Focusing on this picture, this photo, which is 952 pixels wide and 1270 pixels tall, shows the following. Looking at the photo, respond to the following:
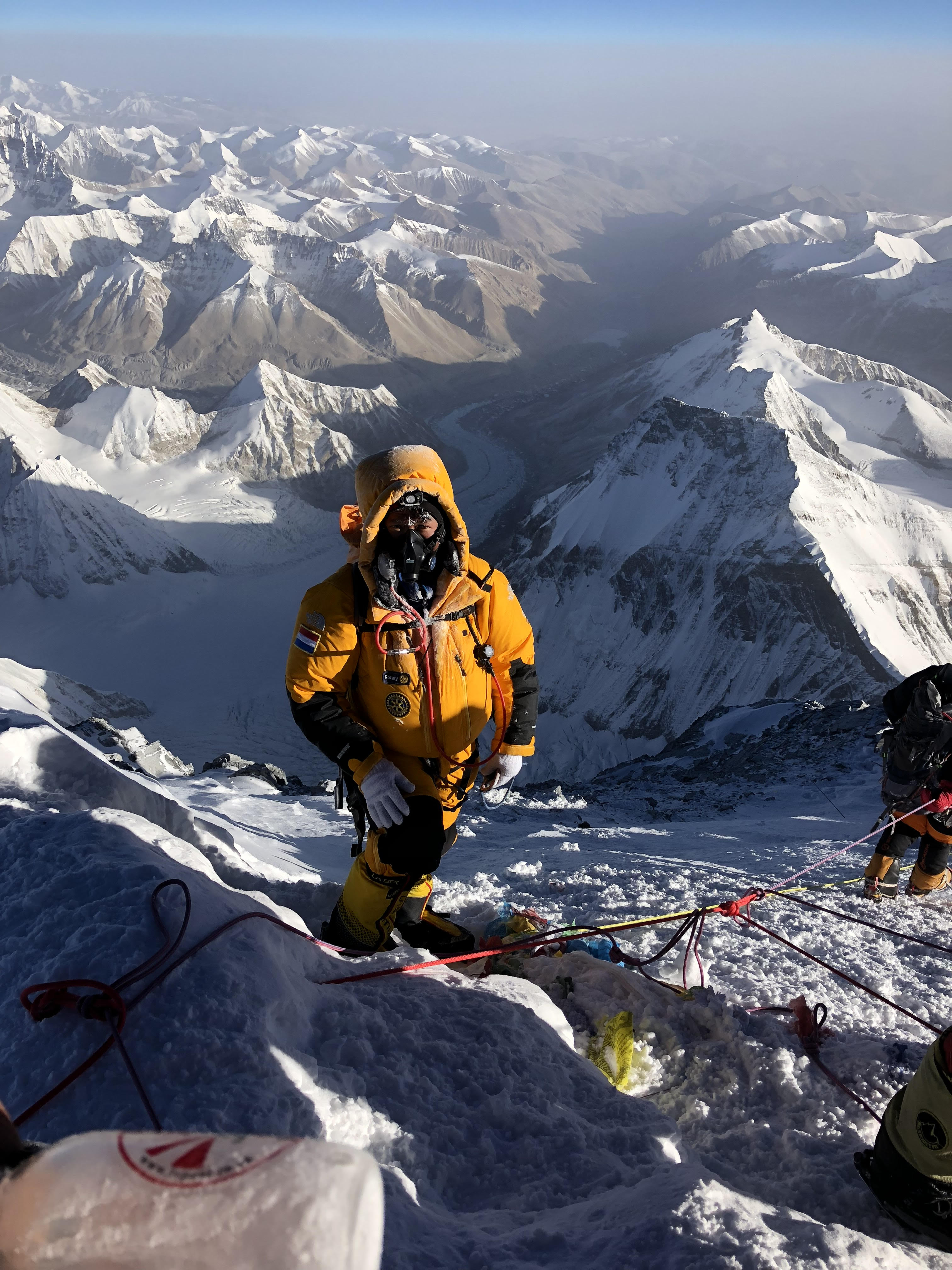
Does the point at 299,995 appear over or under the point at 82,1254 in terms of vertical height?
under

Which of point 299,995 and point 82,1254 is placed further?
point 299,995

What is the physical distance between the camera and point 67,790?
4465mm

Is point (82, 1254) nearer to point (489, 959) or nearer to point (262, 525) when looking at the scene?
point (489, 959)

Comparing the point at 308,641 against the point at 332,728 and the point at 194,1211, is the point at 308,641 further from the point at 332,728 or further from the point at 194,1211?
the point at 194,1211

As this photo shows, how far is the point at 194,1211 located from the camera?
1.09m

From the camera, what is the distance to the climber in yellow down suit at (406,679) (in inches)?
157

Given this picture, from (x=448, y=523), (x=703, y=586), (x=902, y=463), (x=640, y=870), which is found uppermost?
(x=902, y=463)

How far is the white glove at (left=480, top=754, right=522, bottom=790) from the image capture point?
15.4ft

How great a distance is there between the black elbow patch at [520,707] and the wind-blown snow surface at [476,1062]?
4.29 ft

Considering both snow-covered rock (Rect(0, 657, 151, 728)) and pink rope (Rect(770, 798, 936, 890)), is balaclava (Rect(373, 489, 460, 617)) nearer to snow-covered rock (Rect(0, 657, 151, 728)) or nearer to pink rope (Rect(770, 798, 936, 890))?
pink rope (Rect(770, 798, 936, 890))

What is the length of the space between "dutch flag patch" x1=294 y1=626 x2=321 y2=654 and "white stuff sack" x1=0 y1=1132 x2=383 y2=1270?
9.63 feet

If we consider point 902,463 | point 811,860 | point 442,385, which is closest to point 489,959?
point 811,860

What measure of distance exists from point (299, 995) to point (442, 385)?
154 meters

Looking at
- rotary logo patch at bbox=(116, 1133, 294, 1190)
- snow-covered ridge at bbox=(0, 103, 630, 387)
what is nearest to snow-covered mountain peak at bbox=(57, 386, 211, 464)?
snow-covered ridge at bbox=(0, 103, 630, 387)
